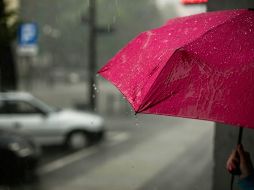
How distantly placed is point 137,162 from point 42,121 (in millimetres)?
2539

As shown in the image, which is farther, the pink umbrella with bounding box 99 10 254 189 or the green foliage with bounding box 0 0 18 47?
the green foliage with bounding box 0 0 18 47

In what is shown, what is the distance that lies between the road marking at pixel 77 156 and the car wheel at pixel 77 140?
25cm

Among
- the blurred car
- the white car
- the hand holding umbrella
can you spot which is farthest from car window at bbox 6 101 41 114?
the hand holding umbrella

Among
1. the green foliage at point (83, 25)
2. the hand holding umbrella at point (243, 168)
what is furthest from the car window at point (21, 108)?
the green foliage at point (83, 25)

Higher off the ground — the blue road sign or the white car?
the blue road sign

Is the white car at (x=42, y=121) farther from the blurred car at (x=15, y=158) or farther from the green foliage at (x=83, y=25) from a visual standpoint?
the green foliage at (x=83, y=25)

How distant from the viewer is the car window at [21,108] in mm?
11856

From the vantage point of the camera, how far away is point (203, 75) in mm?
2332

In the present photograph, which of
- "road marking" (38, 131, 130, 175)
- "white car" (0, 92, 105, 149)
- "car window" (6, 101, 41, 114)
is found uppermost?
"car window" (6, 101, 41, 114)

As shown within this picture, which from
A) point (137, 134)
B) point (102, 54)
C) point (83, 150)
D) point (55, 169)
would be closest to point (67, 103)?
point (137, 134)

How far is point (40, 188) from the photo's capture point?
27.8 feet

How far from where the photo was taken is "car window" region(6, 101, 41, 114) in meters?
11.9

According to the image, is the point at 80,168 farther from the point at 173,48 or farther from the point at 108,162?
the point at 173,48

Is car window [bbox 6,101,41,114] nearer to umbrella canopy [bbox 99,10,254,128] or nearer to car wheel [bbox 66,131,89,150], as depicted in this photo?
car wheel [bbox 66,131,89,150]
